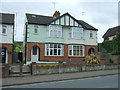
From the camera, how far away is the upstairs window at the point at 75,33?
3297 centimetres

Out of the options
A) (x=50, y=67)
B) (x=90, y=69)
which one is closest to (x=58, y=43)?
(x=90, y=69)

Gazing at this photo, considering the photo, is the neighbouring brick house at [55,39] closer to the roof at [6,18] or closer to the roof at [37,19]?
the roof at [37,19]

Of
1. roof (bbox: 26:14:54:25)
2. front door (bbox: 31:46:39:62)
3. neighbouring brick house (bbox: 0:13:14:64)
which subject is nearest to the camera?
neighbouring brick house (bbox: 0:13:14:64)

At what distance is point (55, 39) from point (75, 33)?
3868 millimetres

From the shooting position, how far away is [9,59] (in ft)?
91.9

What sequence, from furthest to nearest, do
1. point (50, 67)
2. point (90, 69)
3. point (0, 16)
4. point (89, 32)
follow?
point (89, 32), point (0, 16), point (90, 69), point (50, 67)

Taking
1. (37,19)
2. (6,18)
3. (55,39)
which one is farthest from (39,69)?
(37,19)

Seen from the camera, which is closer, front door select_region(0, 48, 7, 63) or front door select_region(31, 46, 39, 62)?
front door select_region(0, 48, 7, 63)

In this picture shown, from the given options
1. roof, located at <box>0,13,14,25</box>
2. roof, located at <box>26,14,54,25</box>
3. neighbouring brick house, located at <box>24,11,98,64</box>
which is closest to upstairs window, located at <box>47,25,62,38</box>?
neighbouring brick house, located at <box>24,11,98,64</box>

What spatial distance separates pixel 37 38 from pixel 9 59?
215 inches

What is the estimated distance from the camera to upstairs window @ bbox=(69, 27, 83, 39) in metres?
33.0

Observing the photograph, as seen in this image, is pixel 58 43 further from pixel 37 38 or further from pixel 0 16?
pixel 0 16

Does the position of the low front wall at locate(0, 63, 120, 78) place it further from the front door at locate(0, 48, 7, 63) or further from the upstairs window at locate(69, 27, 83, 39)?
the front door at locate(0, 48, 7, 63)

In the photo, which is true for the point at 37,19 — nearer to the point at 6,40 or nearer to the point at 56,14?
the point at 56,14
